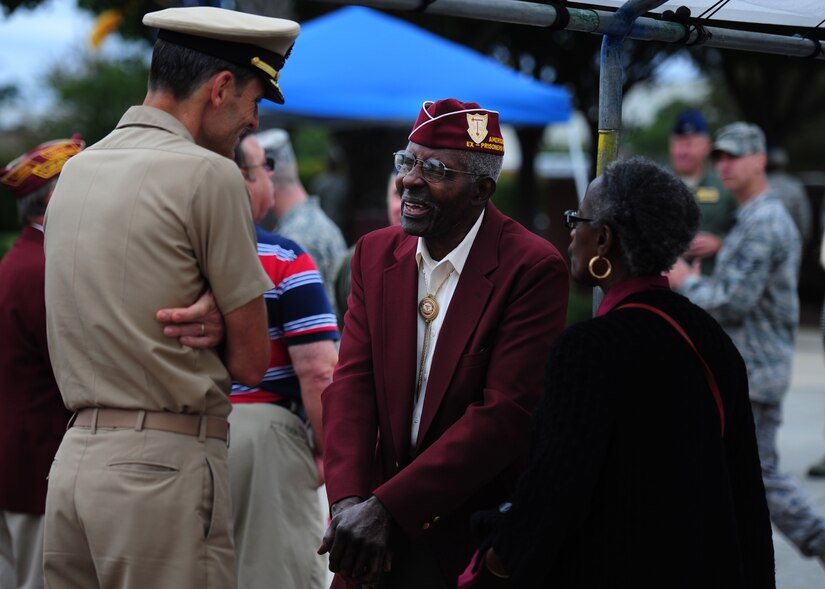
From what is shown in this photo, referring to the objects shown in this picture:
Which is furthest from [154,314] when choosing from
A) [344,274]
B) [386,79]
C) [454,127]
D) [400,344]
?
[386,79]

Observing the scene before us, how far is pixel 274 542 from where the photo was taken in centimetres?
370

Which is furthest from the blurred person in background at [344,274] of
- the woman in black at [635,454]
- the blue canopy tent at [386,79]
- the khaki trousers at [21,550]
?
the blue canopy tent at [386,79]

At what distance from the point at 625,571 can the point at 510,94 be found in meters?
8.55

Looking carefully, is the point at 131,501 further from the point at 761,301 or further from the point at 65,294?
the point at 761,301

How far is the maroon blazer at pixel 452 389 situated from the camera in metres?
2.80

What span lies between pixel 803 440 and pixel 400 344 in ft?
22.0

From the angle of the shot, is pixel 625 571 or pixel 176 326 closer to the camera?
pixel 625 571

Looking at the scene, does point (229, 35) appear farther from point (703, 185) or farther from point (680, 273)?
point (703, 185)

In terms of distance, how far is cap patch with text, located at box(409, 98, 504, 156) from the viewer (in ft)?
9.84

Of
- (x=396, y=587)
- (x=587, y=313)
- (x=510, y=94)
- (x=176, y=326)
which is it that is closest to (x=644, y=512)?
(x=396, y=587)

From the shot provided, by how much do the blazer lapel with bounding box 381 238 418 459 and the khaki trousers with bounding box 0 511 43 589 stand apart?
1.52 m

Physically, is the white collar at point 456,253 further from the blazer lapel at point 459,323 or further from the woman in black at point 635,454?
the woman in black at point 635,454

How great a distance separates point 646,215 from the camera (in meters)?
2.52

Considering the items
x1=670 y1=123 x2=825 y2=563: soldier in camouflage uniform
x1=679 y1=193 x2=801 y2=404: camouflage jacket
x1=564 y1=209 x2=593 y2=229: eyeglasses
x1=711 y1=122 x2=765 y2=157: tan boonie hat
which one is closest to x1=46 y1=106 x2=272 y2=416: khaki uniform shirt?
x1=564 y1=209 x2=593 y2=229: eyeglasses
